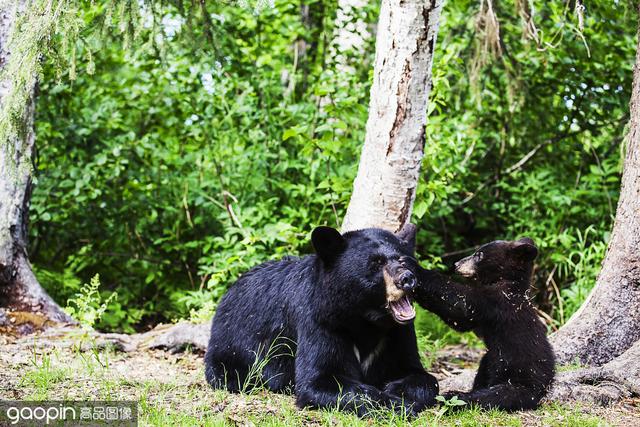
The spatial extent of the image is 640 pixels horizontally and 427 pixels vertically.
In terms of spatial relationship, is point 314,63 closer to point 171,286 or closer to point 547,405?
point 171,286

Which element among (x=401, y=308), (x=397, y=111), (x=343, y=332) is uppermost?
(x=397, y=111)

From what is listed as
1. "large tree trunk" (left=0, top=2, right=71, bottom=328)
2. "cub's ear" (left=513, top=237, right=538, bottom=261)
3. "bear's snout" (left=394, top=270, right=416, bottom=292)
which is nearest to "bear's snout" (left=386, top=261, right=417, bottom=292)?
"bear's snout" (left=394, top=270, right=416, bottom=292)

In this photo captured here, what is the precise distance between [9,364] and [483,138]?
681 cm

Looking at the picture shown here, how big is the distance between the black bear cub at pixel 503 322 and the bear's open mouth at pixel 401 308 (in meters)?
0.30

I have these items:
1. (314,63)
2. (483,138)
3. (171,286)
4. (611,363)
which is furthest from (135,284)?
(611,363)

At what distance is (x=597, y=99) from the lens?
9.08 meters

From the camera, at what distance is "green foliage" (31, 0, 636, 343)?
801 cm

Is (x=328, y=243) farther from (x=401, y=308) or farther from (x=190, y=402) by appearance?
(x=190, y=402)

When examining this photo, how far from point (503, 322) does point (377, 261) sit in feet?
3.19

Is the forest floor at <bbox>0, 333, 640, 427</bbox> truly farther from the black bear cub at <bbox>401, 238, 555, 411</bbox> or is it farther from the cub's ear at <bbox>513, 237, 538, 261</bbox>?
the cub's ear at <bbox>513, 237, 538, 261</bbox>

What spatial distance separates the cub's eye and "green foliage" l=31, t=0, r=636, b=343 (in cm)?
302

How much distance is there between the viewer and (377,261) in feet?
14.0

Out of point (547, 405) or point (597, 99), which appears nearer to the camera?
point (547, 405)

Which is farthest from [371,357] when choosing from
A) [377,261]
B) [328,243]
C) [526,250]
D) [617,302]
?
[617,302]
